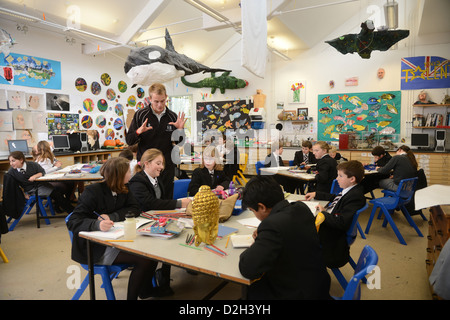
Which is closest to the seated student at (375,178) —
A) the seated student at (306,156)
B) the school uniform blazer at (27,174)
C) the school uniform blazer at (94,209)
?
the seated student at (306,156)

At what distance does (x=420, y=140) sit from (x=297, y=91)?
3.30m

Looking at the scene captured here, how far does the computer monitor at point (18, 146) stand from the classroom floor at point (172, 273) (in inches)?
97.9

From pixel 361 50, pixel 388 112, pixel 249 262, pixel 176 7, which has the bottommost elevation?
pixel 249 262

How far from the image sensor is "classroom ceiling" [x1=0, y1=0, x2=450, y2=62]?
229 inches

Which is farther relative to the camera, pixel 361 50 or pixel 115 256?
pixel 361 50

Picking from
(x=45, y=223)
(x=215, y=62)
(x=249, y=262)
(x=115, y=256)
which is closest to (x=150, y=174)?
(x=115, y=256)

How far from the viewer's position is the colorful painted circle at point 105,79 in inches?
320

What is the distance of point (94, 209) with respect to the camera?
215 cm

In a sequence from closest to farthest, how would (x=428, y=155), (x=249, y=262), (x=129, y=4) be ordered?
(x=249, y=262) → (x=129, y=4) → (x=428, y=155)

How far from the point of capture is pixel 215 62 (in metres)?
10.2

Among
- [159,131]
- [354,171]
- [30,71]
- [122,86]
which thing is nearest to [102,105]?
[122,86]

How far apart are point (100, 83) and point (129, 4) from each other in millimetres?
2356

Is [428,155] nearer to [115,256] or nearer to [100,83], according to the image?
[115,256]

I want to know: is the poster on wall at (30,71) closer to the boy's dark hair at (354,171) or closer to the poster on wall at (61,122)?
the poster on wall at (61,122)
